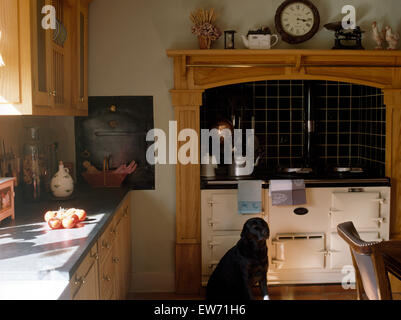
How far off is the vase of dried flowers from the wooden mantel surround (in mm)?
108

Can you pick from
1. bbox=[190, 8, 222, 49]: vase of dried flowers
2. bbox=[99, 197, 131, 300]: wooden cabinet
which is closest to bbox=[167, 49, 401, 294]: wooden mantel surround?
bbox=[190, 8, 222, 49]: vase of dried flowers

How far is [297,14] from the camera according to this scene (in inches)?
157

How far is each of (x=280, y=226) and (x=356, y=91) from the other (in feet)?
5.05

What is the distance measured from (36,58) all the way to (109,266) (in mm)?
1223

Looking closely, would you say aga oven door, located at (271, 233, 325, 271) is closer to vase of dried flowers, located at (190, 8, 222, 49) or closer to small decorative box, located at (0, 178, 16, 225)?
vase of dried flowers, located at (190, 8, 222, 49)

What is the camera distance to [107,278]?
9.33 feet

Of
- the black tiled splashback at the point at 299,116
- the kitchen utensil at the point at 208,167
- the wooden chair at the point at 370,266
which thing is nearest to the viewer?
the wooden chair at the point at 370,266

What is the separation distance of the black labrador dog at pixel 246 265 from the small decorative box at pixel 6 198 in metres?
1.48

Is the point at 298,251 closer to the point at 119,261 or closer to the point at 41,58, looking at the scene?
the point at 119,261

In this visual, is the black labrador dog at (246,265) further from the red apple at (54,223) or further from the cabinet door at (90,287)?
the red apple at (54,223)

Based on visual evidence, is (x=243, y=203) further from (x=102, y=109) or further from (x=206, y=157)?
(x=102, y=109)

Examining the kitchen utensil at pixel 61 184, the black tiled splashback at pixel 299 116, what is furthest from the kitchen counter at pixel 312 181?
the kitchen utensil at pixel 61 184

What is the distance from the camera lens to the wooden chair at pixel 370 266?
6.71 ft

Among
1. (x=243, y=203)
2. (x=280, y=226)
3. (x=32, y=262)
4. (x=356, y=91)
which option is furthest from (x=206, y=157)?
(x=32, y=262)
